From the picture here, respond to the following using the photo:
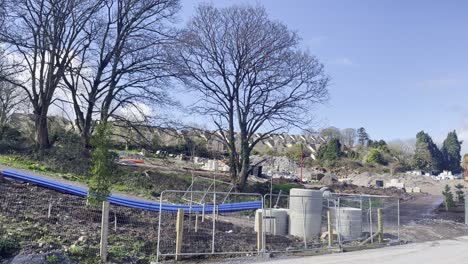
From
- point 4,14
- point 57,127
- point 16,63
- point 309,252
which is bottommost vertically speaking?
point 309,252

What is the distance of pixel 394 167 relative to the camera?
3066 inches

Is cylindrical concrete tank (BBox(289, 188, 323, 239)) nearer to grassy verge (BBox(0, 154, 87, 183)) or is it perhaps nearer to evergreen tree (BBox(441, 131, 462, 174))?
grassy verge (BBox(0, 154, 87, 183))

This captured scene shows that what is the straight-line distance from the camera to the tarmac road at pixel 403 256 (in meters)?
13.1

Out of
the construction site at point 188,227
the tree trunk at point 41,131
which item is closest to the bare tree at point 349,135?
the construction site at point 188,227

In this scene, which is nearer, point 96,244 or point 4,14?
point 96,244

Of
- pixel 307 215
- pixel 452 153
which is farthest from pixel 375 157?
pixel 307 215

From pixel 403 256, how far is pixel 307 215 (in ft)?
14.5

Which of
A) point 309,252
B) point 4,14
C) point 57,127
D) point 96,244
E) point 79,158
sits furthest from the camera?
point 57,127

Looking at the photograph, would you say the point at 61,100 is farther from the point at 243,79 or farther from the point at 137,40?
the point at 243,79

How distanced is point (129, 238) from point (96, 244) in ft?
4.62

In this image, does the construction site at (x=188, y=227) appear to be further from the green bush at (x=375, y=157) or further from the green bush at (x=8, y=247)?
the green bush at (x=375, y=157)

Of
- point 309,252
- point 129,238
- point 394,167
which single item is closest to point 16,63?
point 129,238

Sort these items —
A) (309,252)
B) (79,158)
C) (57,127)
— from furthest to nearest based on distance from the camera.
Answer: (57,127) < (79,158) < (309,252)

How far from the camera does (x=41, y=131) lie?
3094 cm
